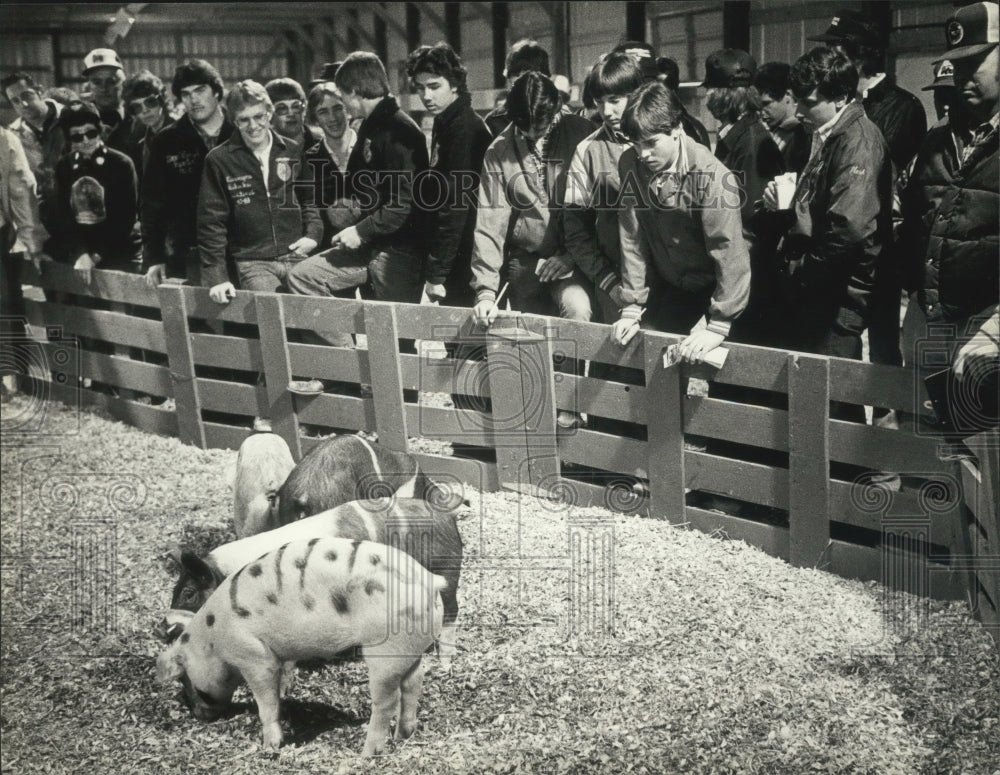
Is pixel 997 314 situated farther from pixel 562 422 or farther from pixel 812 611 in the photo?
pixel 562 422

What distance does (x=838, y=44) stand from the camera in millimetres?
5281

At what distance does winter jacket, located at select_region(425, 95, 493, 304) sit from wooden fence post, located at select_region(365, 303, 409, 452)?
1.58ft

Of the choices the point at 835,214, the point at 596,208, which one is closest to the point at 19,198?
the point at 596,208

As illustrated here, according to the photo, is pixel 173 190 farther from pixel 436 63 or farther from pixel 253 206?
pixel 436 63

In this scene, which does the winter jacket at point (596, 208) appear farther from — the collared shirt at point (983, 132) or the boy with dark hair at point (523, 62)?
the collared shirt at point (983, 132)

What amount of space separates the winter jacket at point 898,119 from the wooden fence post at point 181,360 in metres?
4.27

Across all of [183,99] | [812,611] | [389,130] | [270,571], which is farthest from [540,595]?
[183,99]

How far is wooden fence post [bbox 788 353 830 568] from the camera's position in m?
4.94

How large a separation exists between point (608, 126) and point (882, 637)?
2.69 metres

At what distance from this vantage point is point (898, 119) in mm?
5656

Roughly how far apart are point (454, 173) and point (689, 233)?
5.22ft

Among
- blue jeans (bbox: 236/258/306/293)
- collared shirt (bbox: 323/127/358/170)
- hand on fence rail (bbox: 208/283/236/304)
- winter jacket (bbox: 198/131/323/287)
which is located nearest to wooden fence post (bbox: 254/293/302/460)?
hand on fence rail (bbox: 208/283/236/304)

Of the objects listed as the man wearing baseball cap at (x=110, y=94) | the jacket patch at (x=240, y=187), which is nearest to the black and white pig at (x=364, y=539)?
the jacket patch at (x=240, y=187)

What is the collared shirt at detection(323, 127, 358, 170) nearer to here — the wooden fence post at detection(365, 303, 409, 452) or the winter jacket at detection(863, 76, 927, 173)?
the wooden fence post at detection(365, 303, 409, 452)
